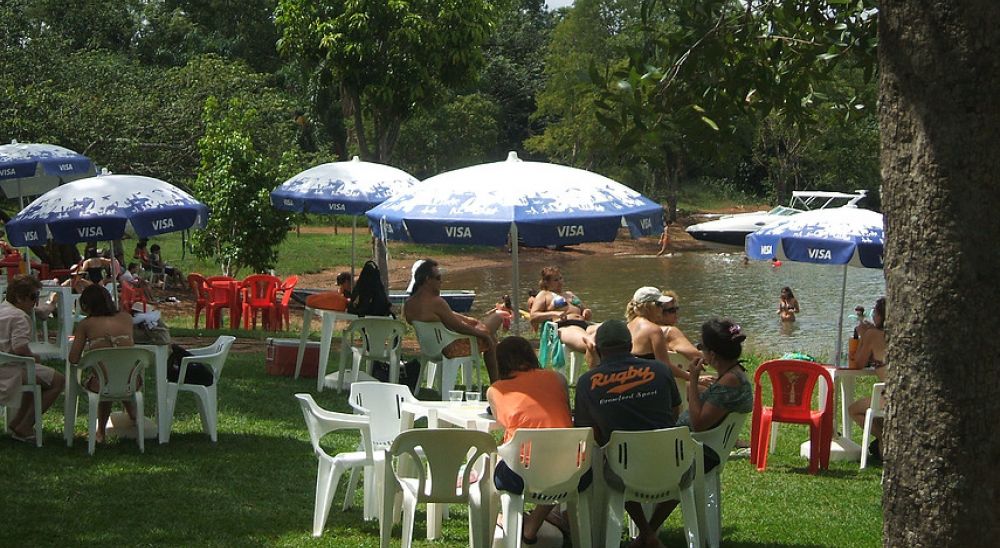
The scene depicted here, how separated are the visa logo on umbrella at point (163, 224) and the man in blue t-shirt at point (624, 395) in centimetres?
548

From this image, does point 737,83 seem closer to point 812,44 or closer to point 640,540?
point 812,44

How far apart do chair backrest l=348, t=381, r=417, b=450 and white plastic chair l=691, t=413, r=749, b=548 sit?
176 centimetres

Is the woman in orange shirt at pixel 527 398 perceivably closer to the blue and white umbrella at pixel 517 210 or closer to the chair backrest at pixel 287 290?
the blue and white umbrella at pixel 517 210

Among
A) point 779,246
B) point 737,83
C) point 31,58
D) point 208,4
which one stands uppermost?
point 208,4

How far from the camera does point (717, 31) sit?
24.7 feet

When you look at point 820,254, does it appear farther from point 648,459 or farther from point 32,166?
point 32,166

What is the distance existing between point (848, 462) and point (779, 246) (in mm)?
2614

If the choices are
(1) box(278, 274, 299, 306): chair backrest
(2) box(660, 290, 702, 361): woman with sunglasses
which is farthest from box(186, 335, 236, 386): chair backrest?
(1) box(278, 274, 299, 306): chair backrest

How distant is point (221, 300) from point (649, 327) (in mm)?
11657

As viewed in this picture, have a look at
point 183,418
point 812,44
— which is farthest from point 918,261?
point 183,418

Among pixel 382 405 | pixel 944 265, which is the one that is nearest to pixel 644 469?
pixel 382 405

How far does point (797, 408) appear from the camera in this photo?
905 centimetres

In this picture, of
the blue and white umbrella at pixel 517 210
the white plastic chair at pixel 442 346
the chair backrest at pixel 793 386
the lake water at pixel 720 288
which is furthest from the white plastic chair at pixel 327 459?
the lake water at pixel 720 288

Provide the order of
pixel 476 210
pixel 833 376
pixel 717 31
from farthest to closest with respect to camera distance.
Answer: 1. pixel 833 376
2. pixel 476 210
3. pixel 717 31
